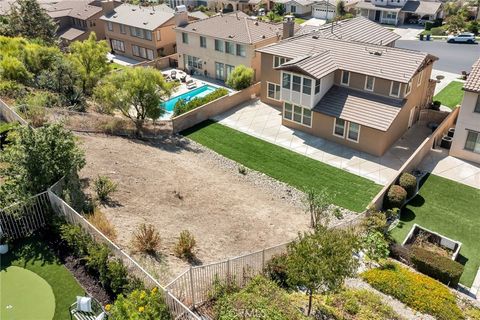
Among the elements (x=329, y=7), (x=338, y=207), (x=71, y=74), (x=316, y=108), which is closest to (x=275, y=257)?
(x=338, y=207)

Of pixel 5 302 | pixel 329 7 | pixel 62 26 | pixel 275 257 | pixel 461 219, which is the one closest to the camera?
pixel 5 302

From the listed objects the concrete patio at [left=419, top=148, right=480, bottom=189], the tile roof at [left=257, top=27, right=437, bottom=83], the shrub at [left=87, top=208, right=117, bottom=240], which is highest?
the tile roof at [left=257, top=27, right=437, bottom=83]

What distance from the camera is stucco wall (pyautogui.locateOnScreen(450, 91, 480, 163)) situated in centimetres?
2603

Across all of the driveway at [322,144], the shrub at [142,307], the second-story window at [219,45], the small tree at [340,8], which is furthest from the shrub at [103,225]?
the small tree at [340,8]

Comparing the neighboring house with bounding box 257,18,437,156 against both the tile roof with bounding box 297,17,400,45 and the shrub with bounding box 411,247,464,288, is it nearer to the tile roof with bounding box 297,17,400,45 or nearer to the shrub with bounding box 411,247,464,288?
the tile roof with bounding box 297,17,400,45

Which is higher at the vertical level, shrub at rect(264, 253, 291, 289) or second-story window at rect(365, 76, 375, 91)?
second-story window at rect(365, 76, 375, 91)

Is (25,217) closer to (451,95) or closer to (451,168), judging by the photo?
(451,168)

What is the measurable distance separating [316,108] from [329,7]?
50.0m

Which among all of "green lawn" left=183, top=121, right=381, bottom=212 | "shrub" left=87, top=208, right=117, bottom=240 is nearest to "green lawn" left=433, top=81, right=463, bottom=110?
"green lawn" left=183, top=121, right=381, bottom=212

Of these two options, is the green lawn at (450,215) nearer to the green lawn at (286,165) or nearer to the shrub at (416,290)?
the green lawn at (286,165)

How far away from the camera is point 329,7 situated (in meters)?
72.3

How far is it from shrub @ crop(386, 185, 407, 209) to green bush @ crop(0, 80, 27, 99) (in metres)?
26.7

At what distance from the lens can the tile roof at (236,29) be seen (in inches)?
1564

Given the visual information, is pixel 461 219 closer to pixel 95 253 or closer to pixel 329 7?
pixel 95 253
